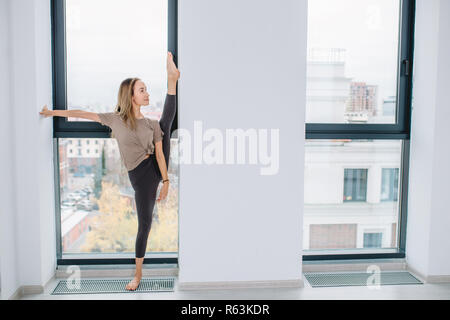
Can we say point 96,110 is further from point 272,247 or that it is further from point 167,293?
point 272,247

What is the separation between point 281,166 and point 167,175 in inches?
28.2

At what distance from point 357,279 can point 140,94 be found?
1.86 metres

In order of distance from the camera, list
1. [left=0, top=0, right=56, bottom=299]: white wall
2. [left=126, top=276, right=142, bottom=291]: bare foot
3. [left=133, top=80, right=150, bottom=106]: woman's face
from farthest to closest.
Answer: [left=126, top=276, right=142, bottom=291]: bare foot, [left=133, top=80, right=150, bottom=106]: woman's face, [left=0, top=0, right=56, bottom=299]: white wall

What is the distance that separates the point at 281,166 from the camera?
2311 millimetres

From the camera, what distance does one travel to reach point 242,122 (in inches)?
89.0

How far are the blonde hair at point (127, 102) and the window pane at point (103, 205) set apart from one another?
0.32 meters

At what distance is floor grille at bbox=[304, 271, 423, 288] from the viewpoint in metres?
2.41

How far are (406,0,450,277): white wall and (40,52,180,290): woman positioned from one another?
64.4 inches

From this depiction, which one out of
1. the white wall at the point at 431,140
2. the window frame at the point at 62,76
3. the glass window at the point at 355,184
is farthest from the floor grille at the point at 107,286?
the white wall at the point at 431,140

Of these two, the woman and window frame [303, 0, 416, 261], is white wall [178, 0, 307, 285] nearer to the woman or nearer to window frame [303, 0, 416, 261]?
the woman

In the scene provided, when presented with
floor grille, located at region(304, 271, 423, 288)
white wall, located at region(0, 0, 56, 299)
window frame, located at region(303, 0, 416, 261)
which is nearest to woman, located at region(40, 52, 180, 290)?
white wall, located at region(0, 0, 56, 299)

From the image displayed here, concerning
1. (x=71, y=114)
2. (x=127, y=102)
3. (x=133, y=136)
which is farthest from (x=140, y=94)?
(x=71, y=114)

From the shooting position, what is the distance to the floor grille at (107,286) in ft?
7.42
